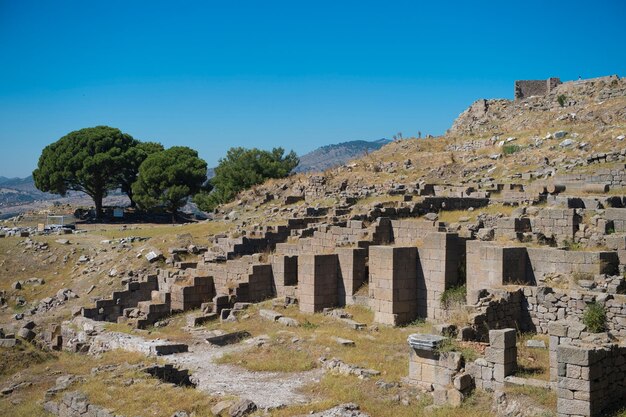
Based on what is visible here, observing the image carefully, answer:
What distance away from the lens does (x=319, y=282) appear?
67.4 feet

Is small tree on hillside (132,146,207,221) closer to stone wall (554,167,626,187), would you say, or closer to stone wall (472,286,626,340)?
stone wall (554,167,626,187)

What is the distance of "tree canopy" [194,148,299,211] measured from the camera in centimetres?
→ 5194

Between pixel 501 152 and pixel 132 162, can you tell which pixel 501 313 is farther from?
pixel 132 162

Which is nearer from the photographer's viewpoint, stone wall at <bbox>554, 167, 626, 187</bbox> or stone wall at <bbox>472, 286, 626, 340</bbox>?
stone wall at <bbox>472, 286, 626, 340</bbox>

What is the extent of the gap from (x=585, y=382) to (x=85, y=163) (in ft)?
175

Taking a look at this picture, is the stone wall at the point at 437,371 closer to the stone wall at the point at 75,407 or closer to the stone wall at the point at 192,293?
the stone wall at the point at 75,407

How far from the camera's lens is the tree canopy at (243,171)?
51.9m

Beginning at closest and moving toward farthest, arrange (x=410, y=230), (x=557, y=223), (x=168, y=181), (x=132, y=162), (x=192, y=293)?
(x=557, y=223)
(x=410, y=230)
(x=192, y=293)
(x=168, y=181)
(x=132, y=162)

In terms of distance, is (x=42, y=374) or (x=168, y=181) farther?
(x=168, y=181)

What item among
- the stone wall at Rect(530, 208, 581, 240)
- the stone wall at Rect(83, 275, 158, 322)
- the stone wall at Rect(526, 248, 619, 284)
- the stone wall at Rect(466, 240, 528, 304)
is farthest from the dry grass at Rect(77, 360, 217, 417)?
the stone wall at Rect(83, 275, 158, 322)

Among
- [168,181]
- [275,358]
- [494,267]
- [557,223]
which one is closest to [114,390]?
[275,358]

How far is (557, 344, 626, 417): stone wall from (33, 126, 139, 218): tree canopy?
51.2m

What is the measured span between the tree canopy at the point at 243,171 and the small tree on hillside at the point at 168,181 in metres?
1.81

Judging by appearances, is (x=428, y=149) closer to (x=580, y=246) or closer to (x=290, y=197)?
(x=290, y=197)
